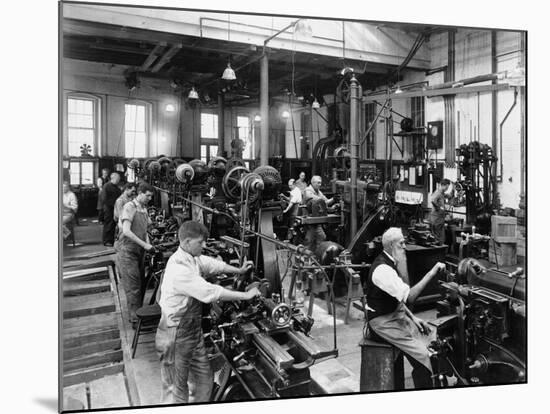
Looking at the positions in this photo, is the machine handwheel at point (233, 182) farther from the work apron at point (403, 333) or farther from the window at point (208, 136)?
the work apron at point (403, 333)

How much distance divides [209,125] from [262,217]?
0.97m

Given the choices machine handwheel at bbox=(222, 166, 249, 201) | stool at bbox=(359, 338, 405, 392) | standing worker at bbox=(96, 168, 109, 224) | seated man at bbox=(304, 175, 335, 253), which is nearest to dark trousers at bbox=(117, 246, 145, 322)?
standing worker at bbox=(96, 168, 109, 224)

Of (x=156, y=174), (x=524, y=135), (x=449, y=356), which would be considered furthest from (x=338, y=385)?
(x=524, y=135)

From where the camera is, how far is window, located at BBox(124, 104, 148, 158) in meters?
3.08

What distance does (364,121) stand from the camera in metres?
4.45

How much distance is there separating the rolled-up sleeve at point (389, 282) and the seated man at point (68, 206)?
79.3 inches

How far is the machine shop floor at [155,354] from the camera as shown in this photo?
2828 millimetres

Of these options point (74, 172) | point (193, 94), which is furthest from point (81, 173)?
point (193, 94)

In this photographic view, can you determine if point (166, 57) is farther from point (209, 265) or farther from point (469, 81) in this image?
point (469, 81)

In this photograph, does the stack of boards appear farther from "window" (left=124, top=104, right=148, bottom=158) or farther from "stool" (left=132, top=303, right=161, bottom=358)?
"window" (left=124, top=104, right=148, bottom=158)

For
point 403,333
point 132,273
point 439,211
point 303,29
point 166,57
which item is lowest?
point 403,333

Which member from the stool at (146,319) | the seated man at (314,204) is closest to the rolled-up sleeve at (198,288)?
the stool at (146,319)

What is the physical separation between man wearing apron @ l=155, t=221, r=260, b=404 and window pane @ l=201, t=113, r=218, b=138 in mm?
1132

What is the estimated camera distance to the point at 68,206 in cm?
268
